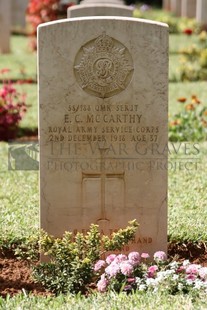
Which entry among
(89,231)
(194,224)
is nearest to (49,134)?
(89,231)

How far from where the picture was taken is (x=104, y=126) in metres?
5.38

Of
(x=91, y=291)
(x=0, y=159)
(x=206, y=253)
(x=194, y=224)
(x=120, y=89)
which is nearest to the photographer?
(x=91, y=291)

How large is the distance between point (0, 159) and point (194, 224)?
3.17 m

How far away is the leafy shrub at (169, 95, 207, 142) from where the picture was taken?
9.80 m

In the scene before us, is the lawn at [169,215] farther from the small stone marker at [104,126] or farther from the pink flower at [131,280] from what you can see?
the small stone marker at [104,126]

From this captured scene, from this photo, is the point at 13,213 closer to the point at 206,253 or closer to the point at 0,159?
the point at 206,253

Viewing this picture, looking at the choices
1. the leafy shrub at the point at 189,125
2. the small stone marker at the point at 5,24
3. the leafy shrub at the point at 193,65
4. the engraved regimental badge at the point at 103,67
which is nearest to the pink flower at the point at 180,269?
the engraved regimental badge at the point at 103,67

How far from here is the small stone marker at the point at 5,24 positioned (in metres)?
19.3

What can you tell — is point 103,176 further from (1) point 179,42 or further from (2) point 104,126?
(1) point 179,42

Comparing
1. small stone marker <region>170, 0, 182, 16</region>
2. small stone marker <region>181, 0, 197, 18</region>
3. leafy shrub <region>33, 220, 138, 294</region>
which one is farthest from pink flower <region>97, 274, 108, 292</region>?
small stone marker <region>170, 0, 182, 16</region>

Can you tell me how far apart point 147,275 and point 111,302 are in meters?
→ 0.54

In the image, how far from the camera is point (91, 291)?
498cm

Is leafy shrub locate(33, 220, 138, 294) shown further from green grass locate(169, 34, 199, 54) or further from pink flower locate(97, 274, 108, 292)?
green grass locate(169, 34, 199, 54)

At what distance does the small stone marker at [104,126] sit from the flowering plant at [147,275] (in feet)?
1.19
